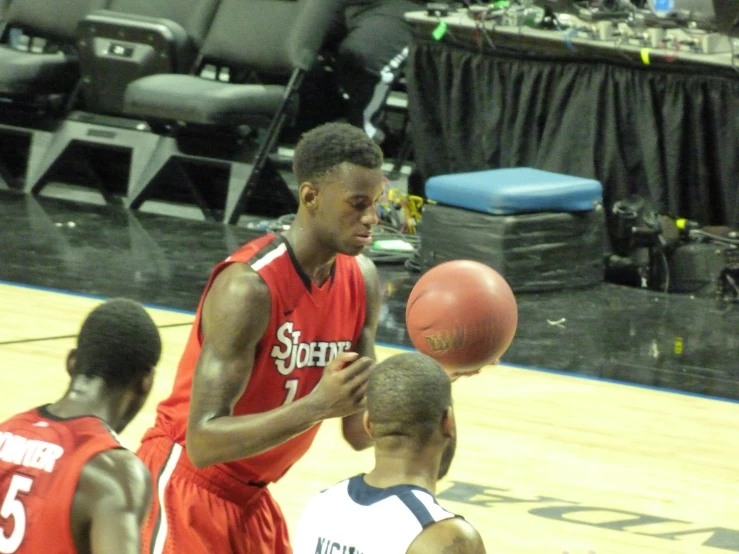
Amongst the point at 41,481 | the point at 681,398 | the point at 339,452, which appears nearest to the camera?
the point at 41,481

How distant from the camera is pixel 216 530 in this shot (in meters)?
3.47

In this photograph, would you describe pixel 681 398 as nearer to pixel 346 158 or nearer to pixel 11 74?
pixel 346 158

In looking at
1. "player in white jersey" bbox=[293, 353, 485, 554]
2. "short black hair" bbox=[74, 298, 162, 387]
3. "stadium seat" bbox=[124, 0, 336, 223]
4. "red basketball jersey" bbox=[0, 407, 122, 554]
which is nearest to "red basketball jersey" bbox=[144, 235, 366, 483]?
"short black hair" bbox=[74, 298, 162, 387]

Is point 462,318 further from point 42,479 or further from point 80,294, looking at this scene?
point 80,294

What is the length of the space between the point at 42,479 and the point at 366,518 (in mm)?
561

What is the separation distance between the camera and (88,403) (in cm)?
262

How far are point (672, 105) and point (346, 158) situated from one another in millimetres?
5106

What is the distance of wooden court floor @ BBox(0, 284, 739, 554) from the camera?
4766 mm

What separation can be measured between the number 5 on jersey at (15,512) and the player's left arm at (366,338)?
47.8 inches

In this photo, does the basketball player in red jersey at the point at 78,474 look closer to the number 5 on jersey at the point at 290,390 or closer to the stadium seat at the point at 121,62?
the number 5 on jersey at the point at 290,390

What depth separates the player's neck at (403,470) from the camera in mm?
2557

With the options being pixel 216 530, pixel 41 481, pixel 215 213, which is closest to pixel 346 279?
pixel 216 530

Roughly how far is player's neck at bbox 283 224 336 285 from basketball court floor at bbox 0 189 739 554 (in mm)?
879

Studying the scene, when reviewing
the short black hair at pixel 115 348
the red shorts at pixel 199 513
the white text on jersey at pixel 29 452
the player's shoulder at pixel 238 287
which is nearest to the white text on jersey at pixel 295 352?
the player's shoulder at pixel 238 287
